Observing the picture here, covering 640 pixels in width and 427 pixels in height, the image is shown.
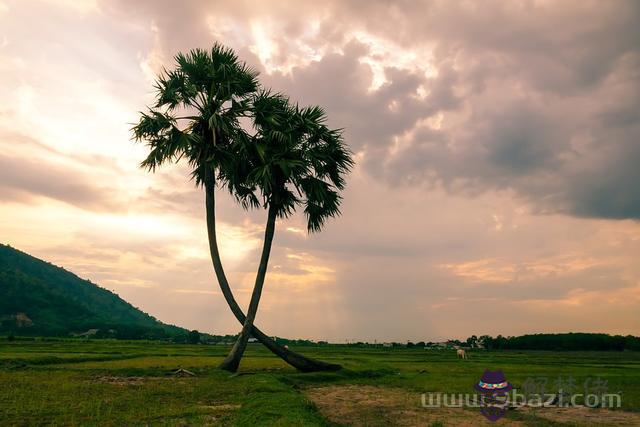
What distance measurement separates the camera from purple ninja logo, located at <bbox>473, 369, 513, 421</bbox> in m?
14.4

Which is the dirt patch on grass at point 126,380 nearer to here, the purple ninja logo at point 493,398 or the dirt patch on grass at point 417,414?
the dirt patch on grass at point 417,414

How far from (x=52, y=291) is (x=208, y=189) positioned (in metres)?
202

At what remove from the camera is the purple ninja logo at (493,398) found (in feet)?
47.1

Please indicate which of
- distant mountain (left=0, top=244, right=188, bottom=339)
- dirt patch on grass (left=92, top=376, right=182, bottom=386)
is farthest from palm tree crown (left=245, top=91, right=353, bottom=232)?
distant mountain (left=0, top=244, right=188, bottom=339)

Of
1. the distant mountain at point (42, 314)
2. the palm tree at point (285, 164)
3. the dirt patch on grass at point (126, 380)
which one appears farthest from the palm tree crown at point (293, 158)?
the distant mountain at point (42, 314)

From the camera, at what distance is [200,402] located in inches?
A: 569

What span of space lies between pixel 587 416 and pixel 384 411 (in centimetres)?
625

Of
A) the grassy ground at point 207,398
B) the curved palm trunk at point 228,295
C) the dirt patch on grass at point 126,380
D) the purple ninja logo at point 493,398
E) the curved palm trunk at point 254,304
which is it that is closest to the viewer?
the grassy ground at point 207,398

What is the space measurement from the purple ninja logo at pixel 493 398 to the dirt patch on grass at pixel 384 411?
1.54 ft

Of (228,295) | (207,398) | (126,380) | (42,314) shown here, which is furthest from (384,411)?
(42,314)

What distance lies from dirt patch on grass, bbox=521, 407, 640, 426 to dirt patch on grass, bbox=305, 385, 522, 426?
Answer: 69.9 inches

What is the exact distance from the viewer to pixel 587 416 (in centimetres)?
1412

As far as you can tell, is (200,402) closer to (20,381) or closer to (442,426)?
(442,426)

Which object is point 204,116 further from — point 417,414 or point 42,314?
point 42,314
